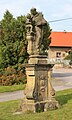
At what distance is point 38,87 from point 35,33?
1.99 meters

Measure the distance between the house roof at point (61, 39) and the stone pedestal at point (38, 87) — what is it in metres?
68.2

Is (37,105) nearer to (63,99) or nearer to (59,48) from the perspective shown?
(63,99)

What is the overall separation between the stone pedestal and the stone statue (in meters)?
0.29

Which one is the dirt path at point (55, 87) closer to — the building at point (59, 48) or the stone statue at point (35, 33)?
the stone statue at point (35, 33)

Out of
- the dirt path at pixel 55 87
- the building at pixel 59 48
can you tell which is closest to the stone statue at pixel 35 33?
the dirt path at pixel 55 87

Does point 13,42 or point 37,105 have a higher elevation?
point 13,42

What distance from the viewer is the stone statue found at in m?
12.2

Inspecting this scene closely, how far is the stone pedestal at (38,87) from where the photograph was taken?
11.8 meters

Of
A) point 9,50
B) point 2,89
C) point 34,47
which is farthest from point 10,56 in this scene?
point 34,47

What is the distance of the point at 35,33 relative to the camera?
12.2 metres

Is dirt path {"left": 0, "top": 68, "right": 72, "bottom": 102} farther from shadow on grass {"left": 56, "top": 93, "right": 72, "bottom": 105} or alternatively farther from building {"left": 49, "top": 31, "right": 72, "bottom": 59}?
building {"left": 49, "top": 31, "right": 72, "bottom": 59}

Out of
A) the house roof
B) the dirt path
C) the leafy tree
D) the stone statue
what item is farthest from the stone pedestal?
the house roof

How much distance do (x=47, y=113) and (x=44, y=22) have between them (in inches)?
134

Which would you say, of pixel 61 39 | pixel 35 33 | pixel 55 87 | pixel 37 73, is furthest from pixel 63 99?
pixel 61 39
